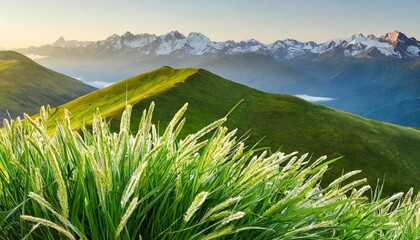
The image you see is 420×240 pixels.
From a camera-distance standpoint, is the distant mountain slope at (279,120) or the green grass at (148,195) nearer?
the green grass at (148,195)

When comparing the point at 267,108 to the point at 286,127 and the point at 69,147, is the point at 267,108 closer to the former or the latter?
the point at 286,127

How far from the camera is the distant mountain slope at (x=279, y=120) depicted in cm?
9275

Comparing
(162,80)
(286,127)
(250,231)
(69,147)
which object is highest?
(69,147)

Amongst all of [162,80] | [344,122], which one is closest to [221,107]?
[162,80]

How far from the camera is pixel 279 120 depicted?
4461 inches

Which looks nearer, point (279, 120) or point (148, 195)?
point (148, 195)

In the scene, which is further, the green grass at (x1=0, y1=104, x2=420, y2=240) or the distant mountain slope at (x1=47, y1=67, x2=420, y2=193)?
the distant mountain slope at (x1=47, y1=67, x2=420, y2=193)

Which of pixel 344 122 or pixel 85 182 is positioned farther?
pixel 344 122

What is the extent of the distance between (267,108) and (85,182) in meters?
118

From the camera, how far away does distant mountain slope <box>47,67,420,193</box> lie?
92750 mm

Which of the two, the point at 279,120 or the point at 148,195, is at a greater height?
the point at 148,195

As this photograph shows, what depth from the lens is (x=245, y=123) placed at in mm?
106125

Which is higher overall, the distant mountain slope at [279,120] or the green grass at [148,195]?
the green grass at [148,195]

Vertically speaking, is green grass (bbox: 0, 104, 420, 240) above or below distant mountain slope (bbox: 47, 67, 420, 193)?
above
